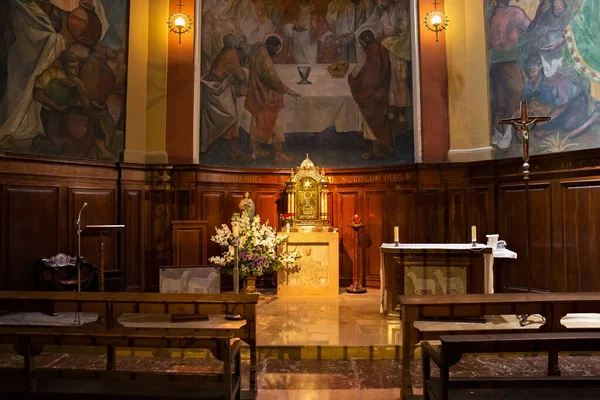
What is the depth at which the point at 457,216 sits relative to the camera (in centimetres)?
988

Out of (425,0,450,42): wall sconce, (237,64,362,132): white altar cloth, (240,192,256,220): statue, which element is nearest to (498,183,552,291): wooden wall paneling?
(425,0,450,42): wall sconce

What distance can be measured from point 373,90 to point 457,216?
11.7 feet

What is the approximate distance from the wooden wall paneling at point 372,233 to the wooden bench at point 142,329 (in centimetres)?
447

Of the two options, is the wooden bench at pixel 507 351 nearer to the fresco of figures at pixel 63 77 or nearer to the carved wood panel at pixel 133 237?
the carved wood panel at pixel 133 237

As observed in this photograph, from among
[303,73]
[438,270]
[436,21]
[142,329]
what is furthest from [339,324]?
[436,21]

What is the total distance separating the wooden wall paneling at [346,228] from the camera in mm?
11031

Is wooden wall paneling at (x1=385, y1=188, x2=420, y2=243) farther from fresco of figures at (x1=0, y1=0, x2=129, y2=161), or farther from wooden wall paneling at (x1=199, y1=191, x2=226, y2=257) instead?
fresco of figures at (x1=0, y1=0, x2=129, y2=161)

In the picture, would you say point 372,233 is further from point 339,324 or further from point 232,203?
point 339,324

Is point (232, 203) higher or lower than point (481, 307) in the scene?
higher

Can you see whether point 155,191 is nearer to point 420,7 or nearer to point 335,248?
point 335,248

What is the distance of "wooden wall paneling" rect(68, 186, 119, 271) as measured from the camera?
9094 mm

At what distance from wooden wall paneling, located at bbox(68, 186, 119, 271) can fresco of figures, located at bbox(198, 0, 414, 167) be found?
2.40 m

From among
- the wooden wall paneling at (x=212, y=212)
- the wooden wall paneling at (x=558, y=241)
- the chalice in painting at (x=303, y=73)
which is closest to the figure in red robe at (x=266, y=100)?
the chalice in painting at (x=303, y=73)

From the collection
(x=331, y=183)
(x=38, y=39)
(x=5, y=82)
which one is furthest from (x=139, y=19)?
(x=331, y=183)
